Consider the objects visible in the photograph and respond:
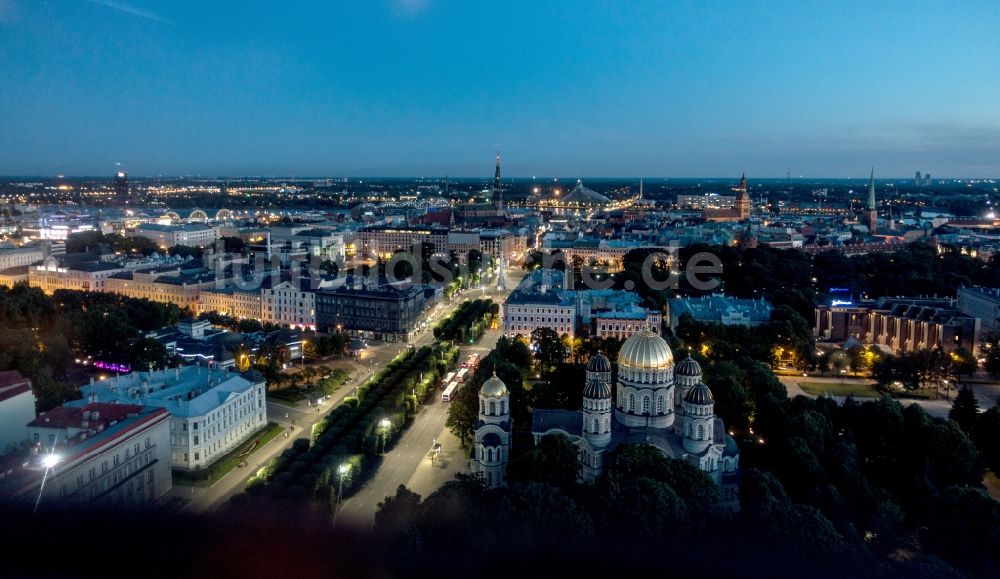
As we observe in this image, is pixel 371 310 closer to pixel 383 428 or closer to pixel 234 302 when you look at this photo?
pixel 234 302

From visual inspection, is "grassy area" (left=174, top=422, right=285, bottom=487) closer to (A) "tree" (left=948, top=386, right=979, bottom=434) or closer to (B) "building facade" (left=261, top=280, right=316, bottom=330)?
(B) "building facade" (left=261, top=280, right=316, bottom=330)

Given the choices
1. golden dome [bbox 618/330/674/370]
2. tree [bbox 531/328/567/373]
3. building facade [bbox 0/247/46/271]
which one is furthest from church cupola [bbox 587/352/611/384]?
building facade [bbox 0/247/46/271]

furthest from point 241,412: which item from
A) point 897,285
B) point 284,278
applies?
point 897,285

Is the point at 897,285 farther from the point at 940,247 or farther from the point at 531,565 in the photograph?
the point at 531,565

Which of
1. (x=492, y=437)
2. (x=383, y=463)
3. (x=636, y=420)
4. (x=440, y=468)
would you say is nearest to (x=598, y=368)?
(x=636, y=420)

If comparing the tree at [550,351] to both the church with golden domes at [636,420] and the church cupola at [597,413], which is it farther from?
the church cupola at [597,413]
